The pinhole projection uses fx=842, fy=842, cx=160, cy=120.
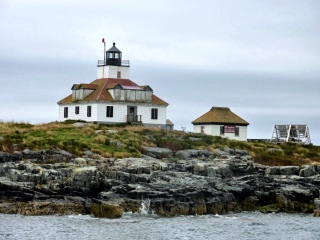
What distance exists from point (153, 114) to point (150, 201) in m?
29.6

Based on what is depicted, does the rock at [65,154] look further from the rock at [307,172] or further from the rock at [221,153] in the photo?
the rock at [307,172]

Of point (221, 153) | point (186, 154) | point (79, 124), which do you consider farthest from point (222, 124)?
point (186, 154)

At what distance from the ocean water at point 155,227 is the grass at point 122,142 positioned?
12.8m

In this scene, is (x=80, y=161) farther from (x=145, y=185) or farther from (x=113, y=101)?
(x=113, y=101)

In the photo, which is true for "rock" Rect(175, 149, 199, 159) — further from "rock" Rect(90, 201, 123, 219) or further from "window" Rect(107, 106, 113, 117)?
"rock" Rect(90, 201, 123, 219)

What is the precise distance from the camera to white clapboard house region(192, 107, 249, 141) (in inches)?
3086

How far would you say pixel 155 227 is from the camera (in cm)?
4312

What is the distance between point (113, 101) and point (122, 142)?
38.0 ft

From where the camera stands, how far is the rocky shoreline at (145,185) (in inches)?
1863

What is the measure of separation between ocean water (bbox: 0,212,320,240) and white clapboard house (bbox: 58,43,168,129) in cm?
2764

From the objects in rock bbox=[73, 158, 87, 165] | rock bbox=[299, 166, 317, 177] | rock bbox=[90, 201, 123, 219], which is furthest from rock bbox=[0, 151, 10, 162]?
rock bbox=[299, 166, 317, 177]

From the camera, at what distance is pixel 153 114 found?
76.8m

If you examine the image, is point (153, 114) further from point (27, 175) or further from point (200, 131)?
point (27, 175)

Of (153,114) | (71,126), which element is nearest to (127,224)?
(71,126)
